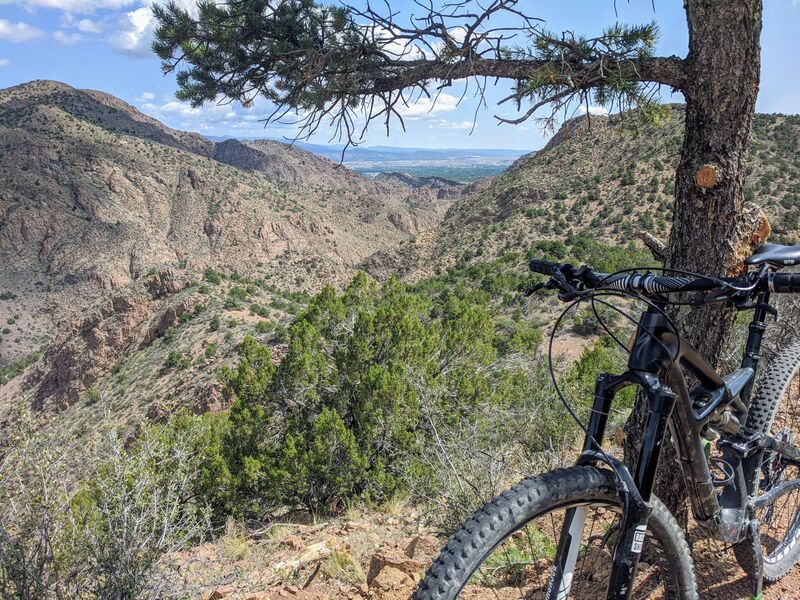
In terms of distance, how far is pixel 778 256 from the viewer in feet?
7.20

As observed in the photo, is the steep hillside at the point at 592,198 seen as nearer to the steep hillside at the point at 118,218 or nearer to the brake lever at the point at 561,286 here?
the steep hillside at the point at 118,218

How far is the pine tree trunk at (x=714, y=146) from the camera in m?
2.59

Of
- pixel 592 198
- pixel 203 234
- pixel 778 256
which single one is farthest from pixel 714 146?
pixel 203 234

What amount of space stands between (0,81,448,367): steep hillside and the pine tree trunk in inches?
1705

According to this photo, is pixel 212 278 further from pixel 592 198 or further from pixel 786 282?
pixel 786 282

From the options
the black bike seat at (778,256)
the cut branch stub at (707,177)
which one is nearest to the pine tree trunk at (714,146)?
the cut branch stub at (707,177)

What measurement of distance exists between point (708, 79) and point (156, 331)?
95.4ft

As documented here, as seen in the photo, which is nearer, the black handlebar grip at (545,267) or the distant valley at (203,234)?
the black handlebar grip at (545,267)

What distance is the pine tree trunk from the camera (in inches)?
102

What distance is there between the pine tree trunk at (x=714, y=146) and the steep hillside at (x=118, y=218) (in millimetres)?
43307

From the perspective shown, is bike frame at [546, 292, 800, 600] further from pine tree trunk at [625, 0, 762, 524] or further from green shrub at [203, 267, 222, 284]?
green shrub at [203, 267, 222, 284]

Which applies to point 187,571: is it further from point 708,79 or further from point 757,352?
point 708,79

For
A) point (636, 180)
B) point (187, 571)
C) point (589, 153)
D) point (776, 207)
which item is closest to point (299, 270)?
point (589, 153)

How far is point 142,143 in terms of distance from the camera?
65.5 m
